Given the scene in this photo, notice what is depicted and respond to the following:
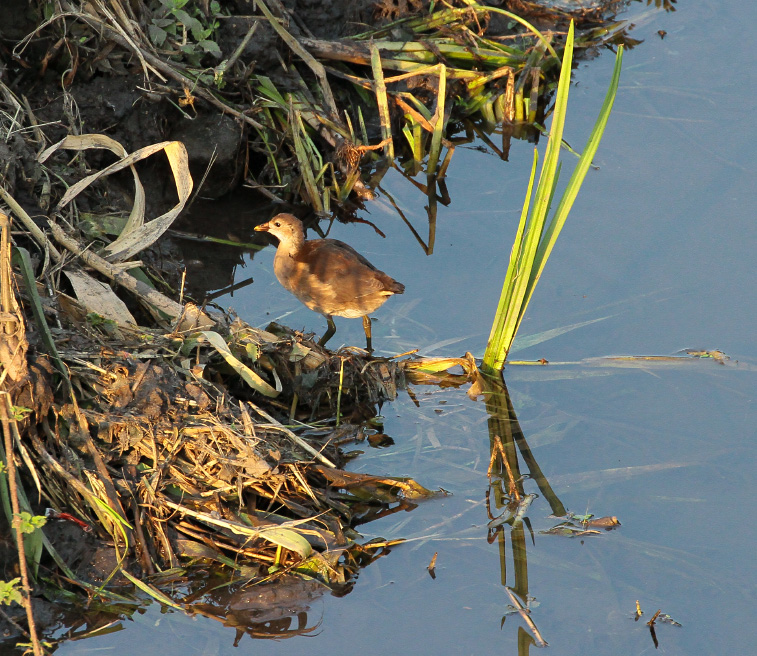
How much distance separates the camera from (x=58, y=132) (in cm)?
560

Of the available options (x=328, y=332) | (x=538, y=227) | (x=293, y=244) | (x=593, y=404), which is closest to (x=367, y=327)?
(x=328, y=332)

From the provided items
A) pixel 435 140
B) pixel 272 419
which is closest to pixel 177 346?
pixel 272 419

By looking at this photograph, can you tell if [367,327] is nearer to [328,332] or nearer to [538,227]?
[328,332]

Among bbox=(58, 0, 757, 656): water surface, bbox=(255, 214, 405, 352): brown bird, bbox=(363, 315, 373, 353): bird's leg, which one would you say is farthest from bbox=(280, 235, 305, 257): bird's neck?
bbox=(363, 315, 373, 353): bird's leg

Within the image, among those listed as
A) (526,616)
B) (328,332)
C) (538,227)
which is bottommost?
(526,616)

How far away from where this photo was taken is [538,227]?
15.5 ft

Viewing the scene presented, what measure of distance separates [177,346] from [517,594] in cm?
200

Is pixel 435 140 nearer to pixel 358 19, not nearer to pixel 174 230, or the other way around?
pixel 358 19

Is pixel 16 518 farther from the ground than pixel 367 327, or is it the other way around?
pixel 16 518

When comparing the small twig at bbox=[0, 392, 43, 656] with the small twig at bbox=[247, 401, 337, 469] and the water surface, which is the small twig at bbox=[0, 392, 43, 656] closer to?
the water surface

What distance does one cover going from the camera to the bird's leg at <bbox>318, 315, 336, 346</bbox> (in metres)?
5.51

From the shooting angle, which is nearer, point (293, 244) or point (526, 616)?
point (526, 616)

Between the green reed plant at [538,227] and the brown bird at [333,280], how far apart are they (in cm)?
69

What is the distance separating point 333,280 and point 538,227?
128cm
